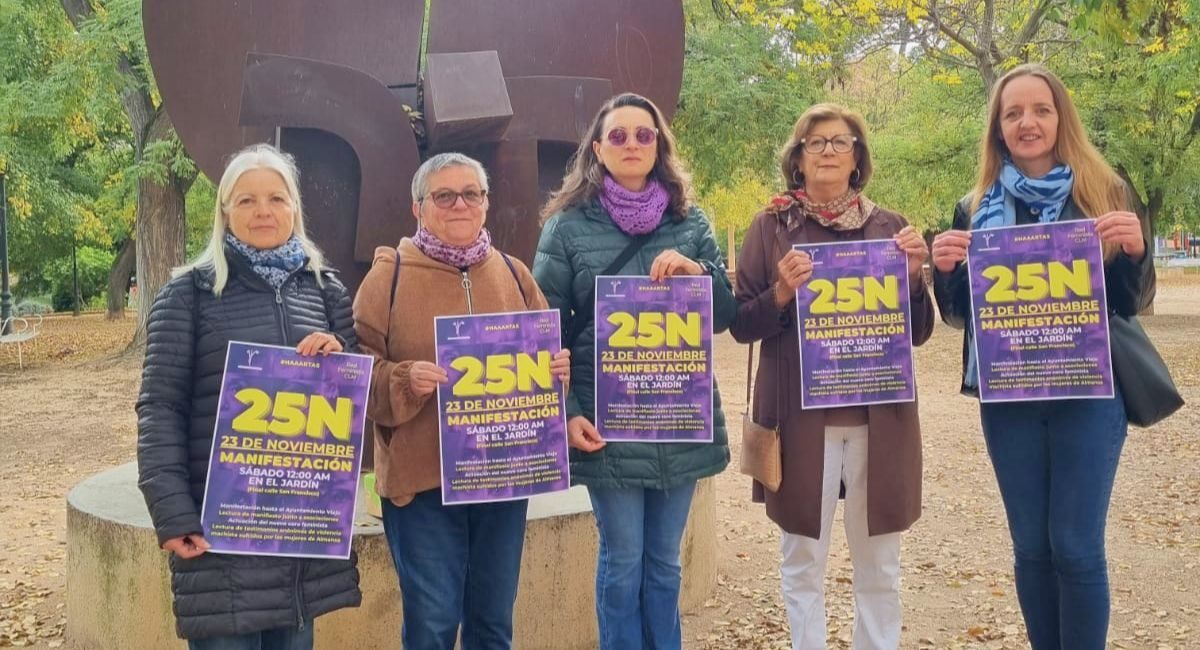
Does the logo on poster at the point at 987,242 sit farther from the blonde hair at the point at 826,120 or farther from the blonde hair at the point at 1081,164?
the blonde hair at the point at 826,120

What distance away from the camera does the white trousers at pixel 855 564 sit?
3166mm

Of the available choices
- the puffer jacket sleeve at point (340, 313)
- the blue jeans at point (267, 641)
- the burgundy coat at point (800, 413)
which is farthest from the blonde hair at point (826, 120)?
the blue jeans at point (267, 641)

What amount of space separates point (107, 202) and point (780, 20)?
42.9 ft

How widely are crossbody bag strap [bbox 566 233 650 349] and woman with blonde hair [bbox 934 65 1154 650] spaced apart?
2.96ft

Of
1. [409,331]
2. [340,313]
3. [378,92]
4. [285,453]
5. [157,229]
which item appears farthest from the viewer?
[157,229]

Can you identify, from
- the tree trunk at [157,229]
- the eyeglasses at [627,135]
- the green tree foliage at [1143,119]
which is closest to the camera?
the eyeglasses at [627,135]

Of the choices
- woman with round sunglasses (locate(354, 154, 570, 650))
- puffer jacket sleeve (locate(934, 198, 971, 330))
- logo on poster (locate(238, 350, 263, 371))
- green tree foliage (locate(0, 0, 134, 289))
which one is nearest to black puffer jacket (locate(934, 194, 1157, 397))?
puffer jacket sleeve (locate(934, 198, 971, 330))

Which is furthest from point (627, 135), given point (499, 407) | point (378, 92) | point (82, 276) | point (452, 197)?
point (82, 276)

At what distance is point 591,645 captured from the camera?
4441 millimetres

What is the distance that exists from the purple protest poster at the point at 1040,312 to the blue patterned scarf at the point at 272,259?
1926mm

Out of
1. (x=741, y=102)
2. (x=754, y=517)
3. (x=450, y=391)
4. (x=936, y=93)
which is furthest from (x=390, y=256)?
(x=936, y=93)

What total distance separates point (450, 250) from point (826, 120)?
3.90 ft

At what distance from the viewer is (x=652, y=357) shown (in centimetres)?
304

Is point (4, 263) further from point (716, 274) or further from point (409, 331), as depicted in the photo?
point (716, 274)
